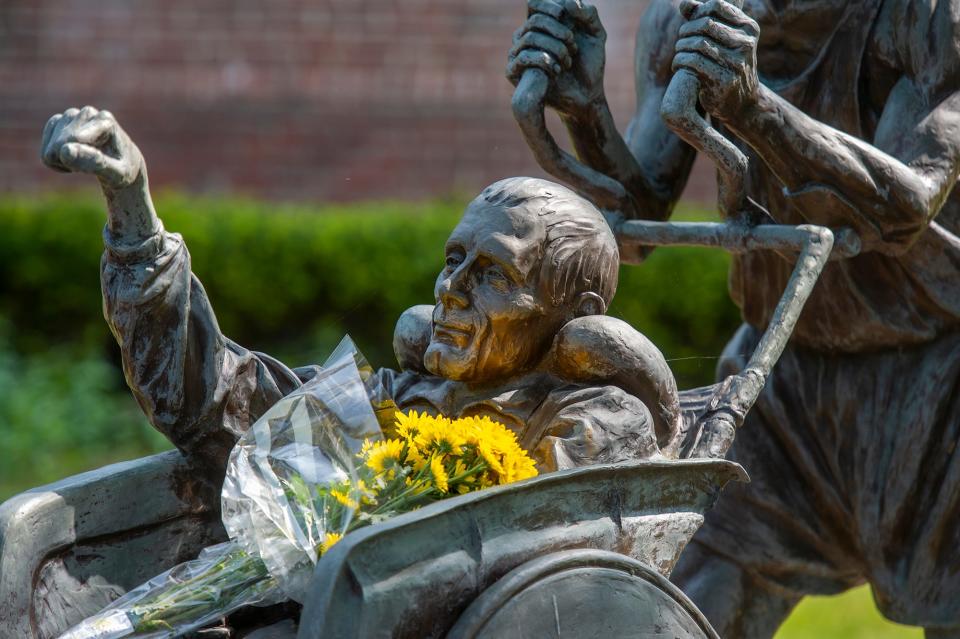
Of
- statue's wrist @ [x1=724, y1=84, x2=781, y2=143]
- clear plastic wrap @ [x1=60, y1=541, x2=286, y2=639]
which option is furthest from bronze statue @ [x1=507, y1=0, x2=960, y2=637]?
clear plastic wrap @ [x1=60, y1=541, x2=286, y2=639]

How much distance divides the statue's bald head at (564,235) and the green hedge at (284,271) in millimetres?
4795

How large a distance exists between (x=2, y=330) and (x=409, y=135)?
2.62 metres

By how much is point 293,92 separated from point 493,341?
6.74 m

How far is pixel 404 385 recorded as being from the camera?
319cm

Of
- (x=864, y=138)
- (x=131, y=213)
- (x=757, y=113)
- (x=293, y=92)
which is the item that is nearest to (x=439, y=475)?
(x=131, y=213)

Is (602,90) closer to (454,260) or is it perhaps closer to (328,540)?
(454,260)

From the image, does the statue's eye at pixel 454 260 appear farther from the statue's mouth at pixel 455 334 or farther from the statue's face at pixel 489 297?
the statue's mouth at pixel 455 334

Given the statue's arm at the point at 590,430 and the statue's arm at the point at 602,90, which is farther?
the statue's arm at the point at 602,90

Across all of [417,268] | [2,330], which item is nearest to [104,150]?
[417,268]

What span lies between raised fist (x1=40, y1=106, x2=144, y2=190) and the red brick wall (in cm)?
663

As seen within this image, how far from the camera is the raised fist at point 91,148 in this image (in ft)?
8.70

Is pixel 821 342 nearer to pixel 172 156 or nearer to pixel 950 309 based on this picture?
pixel 950 309

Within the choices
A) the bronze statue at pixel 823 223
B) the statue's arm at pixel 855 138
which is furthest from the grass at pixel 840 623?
the statue's arm at pixel 855 138

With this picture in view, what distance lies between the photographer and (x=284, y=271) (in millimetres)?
8523
